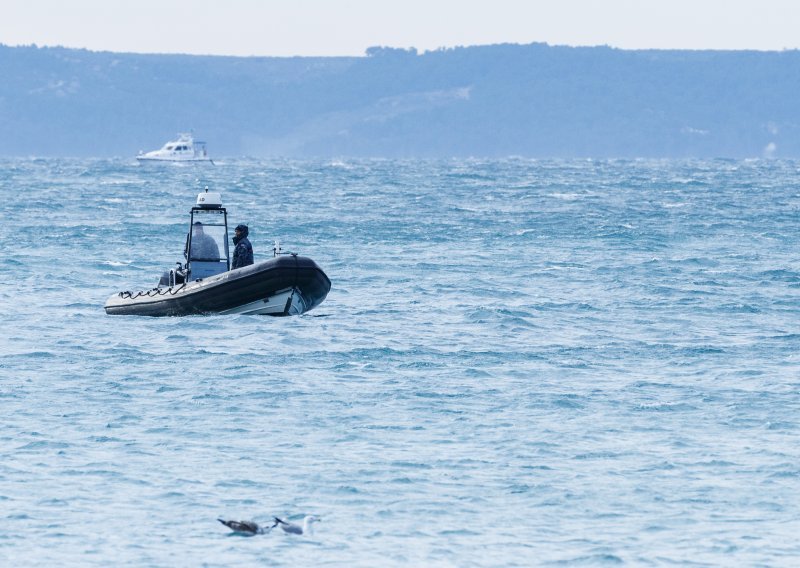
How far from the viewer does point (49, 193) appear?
72750 mm

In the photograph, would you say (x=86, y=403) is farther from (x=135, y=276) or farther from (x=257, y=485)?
(x=135, y=276)

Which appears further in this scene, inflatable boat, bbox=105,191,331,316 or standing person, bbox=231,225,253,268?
inflatable boat, bbox=105,191,331,316

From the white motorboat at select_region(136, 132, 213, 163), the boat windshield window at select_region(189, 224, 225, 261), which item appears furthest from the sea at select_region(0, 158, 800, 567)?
the white motorboat at select_region(136, 132, 213, 163)

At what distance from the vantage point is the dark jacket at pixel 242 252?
23625 mm

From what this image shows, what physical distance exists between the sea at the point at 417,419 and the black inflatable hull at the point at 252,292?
0.24 metres

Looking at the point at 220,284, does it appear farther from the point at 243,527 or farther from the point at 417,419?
the point at 243,527

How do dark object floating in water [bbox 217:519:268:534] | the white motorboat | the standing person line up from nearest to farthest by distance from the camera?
1. dark object floating in water [bbox 217:519:268:534]
2. the standing person
3. the white motorboat

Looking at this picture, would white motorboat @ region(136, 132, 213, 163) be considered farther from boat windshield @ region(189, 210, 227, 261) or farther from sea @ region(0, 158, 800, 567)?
boat windshield @ region(189, 210, 227, 261)

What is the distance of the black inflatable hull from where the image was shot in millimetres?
23625

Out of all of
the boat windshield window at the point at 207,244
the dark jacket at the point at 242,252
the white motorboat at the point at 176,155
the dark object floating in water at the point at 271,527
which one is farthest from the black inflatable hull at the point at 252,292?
the white motorboat at the point at 176,155

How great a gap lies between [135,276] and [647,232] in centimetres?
1956

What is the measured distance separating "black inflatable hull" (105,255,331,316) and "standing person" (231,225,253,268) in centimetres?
21

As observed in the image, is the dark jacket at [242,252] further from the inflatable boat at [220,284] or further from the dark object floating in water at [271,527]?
the dark object floating in water at [271,527]

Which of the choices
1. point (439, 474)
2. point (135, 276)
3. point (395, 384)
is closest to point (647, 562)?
point (439, 474)
